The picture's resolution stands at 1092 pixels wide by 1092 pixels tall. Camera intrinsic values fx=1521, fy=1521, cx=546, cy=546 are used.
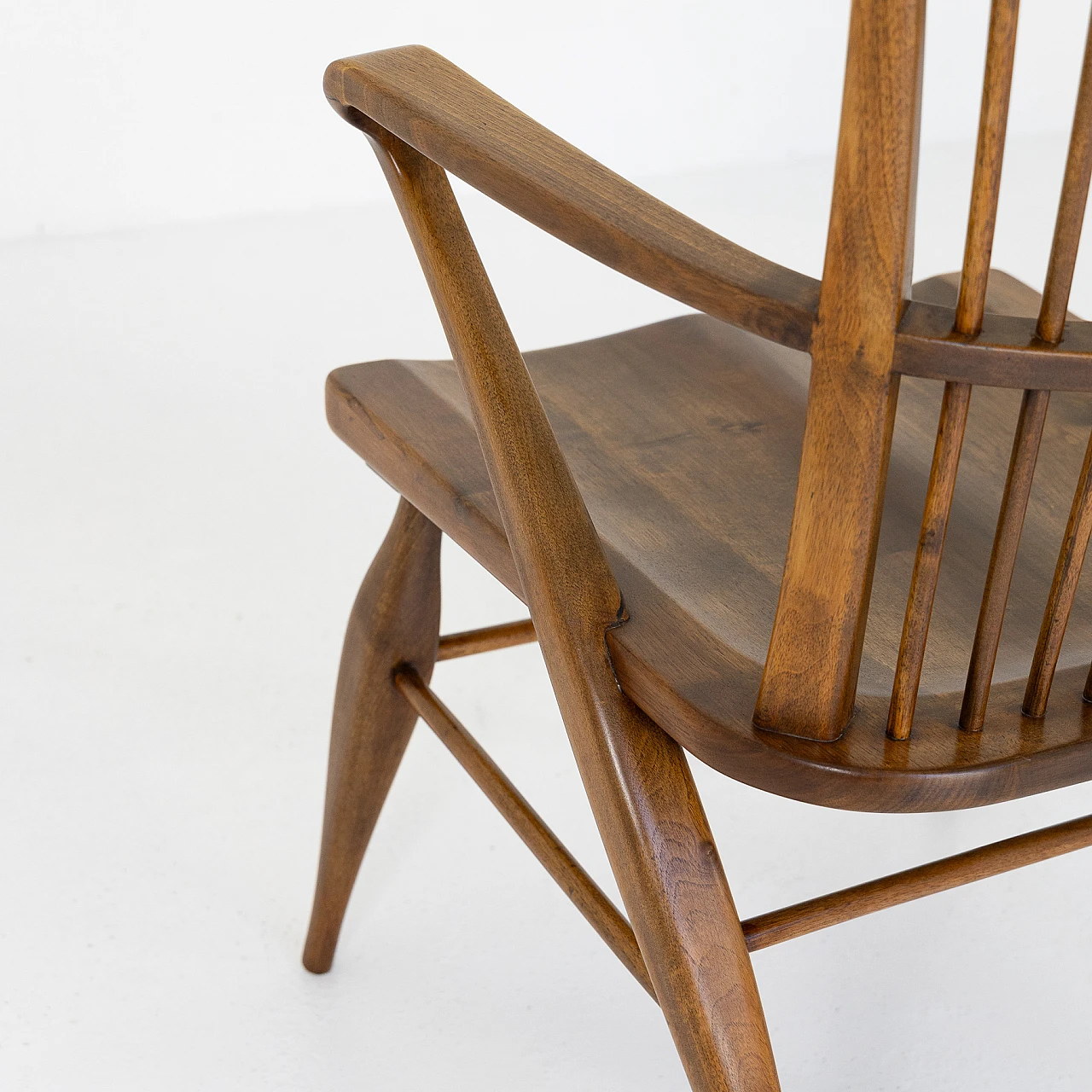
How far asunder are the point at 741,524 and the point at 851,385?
13.6 inches

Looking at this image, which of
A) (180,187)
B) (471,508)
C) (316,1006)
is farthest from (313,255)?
Result: (471,508)

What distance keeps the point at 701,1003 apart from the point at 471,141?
1.47 feet

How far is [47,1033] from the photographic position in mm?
1286

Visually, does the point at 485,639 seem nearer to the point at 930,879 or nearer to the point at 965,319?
the point at 930,879

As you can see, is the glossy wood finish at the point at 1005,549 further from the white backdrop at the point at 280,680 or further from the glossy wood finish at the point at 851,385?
the white backdrop at the point at 280,680

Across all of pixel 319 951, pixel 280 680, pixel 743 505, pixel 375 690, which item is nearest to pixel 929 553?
pixel 743 505

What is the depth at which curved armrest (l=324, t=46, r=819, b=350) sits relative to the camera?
2.05 ft

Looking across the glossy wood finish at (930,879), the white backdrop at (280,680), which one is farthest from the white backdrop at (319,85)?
the glossy wood finish at (930,879)

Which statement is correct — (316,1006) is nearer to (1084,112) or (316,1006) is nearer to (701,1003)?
(701,1003)

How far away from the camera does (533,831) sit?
1053 mm

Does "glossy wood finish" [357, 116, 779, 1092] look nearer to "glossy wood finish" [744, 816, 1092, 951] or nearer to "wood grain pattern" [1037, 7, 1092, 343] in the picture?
"glossy wood finish" [744, 816, 1092, 951]

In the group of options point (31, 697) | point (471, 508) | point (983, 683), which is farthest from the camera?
point (31, 697)

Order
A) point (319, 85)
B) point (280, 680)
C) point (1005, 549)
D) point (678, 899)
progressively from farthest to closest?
point (319, 85) → point (280, 680) → point (678, 899) → point (1005, 549)

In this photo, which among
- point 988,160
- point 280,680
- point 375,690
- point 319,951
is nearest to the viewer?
point 988,160
